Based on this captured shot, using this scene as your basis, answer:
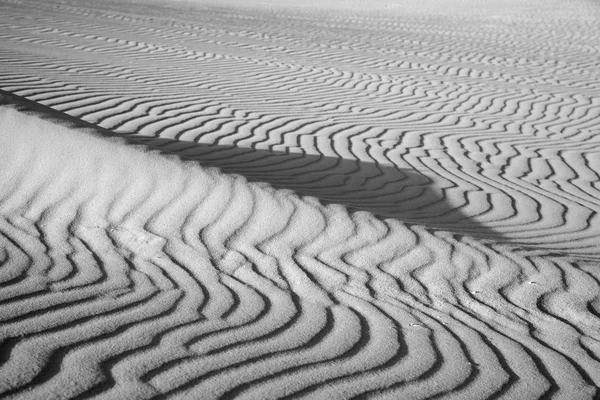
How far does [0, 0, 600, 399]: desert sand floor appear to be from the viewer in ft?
8.48

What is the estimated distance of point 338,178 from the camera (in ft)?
16.9

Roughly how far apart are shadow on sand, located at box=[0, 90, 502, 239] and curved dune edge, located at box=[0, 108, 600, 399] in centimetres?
30

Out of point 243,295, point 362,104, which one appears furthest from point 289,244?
point 362,104

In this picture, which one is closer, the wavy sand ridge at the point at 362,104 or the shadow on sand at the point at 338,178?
the shadow on sand at the point at 338,178

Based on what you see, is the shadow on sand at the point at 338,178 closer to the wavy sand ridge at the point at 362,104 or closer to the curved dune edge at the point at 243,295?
the wavy sand ridge at the point at 362,104

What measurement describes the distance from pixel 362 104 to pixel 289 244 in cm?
505

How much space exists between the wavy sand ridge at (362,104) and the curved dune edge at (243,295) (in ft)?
2.19

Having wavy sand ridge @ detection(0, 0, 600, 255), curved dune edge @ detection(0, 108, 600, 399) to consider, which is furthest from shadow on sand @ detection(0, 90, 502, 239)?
Answer: curved dune edge @ detection(0, 108, 600, 399)

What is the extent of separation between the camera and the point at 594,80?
37.2 ft

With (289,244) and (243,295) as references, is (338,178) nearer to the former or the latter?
(289,244)

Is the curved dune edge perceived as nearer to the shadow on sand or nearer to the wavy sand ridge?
the shadow on sand

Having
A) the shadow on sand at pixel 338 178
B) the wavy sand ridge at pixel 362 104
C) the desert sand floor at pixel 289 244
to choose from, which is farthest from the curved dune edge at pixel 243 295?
the wavy sand ridge at pixel 362 104

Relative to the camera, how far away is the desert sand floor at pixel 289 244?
258 centimetres

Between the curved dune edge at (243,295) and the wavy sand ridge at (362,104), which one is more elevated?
the wavy sand ridge at (362,104)
